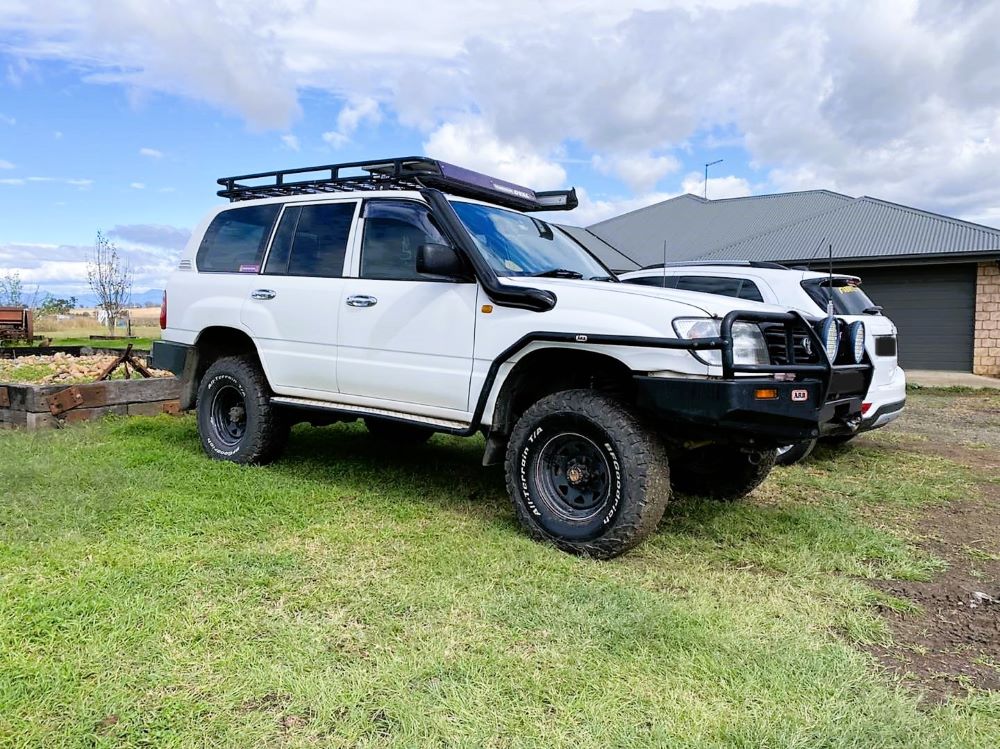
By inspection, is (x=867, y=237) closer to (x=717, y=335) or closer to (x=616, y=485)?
(x=717, y=335)

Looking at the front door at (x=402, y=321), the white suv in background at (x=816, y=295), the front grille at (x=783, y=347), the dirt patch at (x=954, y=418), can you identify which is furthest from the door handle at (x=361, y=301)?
the dirt patch at (x=954, y=418)

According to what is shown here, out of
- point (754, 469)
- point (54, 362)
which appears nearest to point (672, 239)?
point (54, 362)

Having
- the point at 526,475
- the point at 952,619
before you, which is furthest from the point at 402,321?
the point at 952,619

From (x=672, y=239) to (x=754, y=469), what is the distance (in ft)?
54.6

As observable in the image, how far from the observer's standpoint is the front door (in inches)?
184

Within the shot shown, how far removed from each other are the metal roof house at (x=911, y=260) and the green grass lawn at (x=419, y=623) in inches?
464

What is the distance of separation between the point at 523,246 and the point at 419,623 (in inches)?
107

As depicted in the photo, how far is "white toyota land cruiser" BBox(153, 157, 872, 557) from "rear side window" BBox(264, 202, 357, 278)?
0.05 ft

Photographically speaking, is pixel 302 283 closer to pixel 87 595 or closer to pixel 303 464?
pixel 303 464

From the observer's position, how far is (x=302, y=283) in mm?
5531

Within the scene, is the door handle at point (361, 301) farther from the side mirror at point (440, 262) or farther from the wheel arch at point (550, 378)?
the wheel arch at point (550, 378)

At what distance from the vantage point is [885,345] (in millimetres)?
7070

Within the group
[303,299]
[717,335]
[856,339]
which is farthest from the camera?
[303,299]

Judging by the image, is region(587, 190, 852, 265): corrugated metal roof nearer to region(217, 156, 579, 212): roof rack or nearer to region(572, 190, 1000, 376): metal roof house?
region(572, 190, 1000, 376): metal roof house
